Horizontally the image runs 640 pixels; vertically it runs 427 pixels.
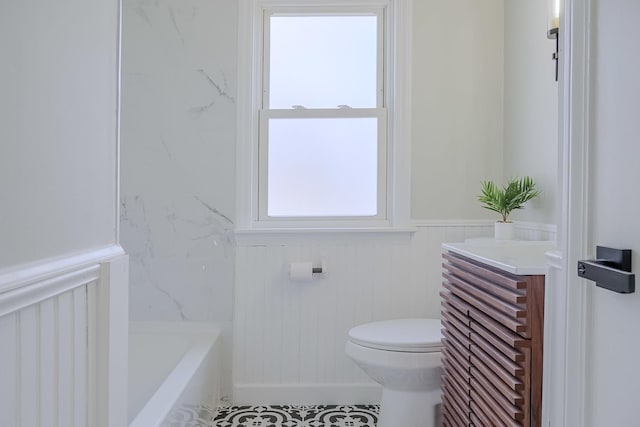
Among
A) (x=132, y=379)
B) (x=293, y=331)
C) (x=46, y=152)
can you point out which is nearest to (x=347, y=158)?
(x=293, y=331)

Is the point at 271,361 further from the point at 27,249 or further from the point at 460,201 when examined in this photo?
the point at 27,249

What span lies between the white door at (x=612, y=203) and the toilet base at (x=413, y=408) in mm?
1012

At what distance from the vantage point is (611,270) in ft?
2.27

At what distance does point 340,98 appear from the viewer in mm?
2363

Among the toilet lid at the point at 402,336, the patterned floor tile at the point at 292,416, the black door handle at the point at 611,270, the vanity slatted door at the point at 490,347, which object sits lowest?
the patterned floor tile at the point at 292,416

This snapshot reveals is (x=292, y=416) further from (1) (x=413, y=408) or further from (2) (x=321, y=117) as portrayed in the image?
(2) (x=321, y=117)

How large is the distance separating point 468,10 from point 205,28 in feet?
4.32

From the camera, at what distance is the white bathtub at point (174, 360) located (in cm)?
178

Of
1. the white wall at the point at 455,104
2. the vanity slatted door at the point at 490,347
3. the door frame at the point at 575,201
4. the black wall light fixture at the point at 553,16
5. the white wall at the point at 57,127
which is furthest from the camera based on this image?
the white wall at the point at 455,104

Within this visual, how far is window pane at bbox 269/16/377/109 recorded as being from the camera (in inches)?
92.9

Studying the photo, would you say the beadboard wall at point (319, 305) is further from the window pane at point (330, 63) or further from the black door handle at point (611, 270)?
the black door handle at point (611, 270)

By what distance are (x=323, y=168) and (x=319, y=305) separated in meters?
0.71

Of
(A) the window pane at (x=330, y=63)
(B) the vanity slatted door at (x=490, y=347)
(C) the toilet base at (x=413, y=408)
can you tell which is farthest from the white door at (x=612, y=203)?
(A) the window pane at (x=330, y=63)

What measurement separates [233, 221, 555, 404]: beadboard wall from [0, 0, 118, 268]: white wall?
1361mm
